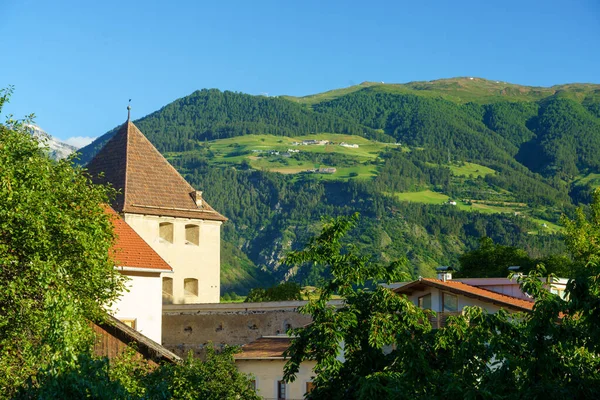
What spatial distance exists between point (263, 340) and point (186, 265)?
7.98 m

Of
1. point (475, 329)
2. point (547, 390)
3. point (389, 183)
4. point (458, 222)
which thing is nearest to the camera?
point (547, 390)

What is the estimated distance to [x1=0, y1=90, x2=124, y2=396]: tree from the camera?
1930 centimetres

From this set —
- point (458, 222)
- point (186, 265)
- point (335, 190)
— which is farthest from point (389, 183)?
point (186, 265)

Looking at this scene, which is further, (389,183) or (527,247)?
(389,183)

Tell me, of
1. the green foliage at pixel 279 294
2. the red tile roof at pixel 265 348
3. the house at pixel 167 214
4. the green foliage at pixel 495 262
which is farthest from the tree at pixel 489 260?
the red tile roof at pixel 265 348

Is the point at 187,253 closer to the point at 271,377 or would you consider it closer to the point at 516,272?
the point at 271,377

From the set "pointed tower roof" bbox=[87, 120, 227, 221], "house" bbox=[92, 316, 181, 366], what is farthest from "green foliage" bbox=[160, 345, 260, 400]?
"pointed tower roof" bbox=[87, 120, 227, 221]

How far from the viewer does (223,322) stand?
37406 millimetres

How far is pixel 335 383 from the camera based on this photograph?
18.9 meters

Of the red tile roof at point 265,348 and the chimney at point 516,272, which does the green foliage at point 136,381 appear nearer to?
the red tile roof at point 265,348

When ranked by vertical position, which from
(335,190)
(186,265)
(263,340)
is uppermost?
(335,190)

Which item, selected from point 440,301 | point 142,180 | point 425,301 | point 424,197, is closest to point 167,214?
point 142,180

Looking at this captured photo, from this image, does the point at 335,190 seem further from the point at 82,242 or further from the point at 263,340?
the point at 82,242

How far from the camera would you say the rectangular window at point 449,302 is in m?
32.2
